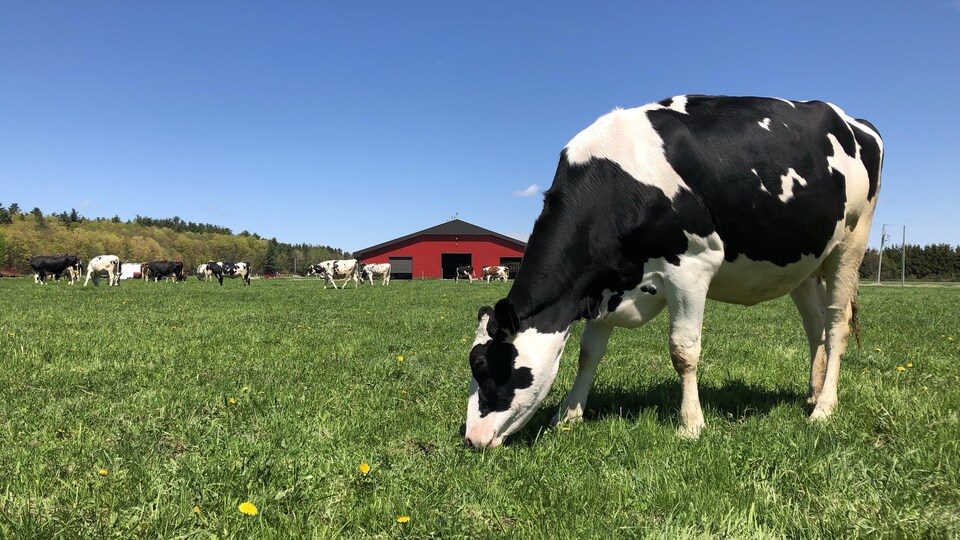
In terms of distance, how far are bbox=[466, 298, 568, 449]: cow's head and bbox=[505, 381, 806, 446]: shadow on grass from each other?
0.36 m

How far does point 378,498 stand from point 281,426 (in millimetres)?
1598

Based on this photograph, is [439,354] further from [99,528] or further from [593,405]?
[99,528]

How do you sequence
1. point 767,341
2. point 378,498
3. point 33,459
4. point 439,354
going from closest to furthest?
point 378,498
point 33,459
point 439,354
point 767,341

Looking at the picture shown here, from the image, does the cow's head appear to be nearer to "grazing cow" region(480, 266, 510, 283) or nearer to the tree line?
"grazing cow" region(480, 266, 510, 283)

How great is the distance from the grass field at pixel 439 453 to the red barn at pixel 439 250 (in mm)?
60822

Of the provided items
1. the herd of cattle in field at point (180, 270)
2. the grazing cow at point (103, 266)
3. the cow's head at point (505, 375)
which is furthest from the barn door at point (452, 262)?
the cow's head at point (505, 375)

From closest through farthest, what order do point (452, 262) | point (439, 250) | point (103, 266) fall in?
point (103, 266) < point (439, 250) < point (452, 262)

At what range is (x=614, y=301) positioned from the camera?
3900 mm

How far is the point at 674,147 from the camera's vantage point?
3.86 m

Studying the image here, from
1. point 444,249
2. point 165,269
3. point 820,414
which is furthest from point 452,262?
point 820,414

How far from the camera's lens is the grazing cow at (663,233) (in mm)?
3621

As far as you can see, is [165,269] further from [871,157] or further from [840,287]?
[871,157]

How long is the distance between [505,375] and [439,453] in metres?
0.66

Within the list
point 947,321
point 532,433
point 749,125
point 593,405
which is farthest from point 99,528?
point 947,321
